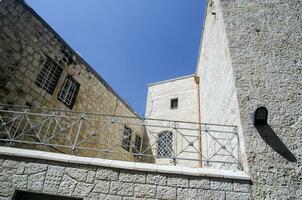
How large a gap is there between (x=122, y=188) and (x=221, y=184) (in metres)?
1.67

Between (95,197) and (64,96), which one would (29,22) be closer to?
Answer: (64,96)

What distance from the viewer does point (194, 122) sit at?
5.14 m

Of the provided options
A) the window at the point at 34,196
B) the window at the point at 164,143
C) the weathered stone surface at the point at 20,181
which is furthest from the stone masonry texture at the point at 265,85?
the window at the point at 164,143

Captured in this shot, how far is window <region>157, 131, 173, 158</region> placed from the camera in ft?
33.0

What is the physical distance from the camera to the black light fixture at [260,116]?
381 centimetres

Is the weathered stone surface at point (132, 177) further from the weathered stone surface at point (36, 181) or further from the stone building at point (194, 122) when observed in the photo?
the weathered stone surface at point (36, 181)

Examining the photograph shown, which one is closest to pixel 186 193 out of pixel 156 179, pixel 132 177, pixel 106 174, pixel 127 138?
pixel 156 179

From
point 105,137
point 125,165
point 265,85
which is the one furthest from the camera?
point 105,137

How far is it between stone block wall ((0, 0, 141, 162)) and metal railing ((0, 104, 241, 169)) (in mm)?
389

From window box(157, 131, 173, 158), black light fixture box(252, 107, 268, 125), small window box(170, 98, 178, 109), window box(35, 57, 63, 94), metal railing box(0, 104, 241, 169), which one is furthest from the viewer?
small window box(170, 98, 178, 109)

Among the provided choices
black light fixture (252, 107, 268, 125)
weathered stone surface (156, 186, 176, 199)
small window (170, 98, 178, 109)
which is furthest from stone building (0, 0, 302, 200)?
small window (170, 98, 178, 109)

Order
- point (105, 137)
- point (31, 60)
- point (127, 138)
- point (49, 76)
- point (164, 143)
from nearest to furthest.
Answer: point (31, 60) → point (49, 76) → point (105, 137) → point (127, 138) → point (164, 143)

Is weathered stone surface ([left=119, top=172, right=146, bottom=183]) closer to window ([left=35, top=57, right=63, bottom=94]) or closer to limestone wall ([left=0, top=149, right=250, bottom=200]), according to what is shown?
limestone wall ([left=0, top=149, right=250, bottom=200])

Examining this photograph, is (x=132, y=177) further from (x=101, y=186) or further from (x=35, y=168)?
(x=35, y=168)
